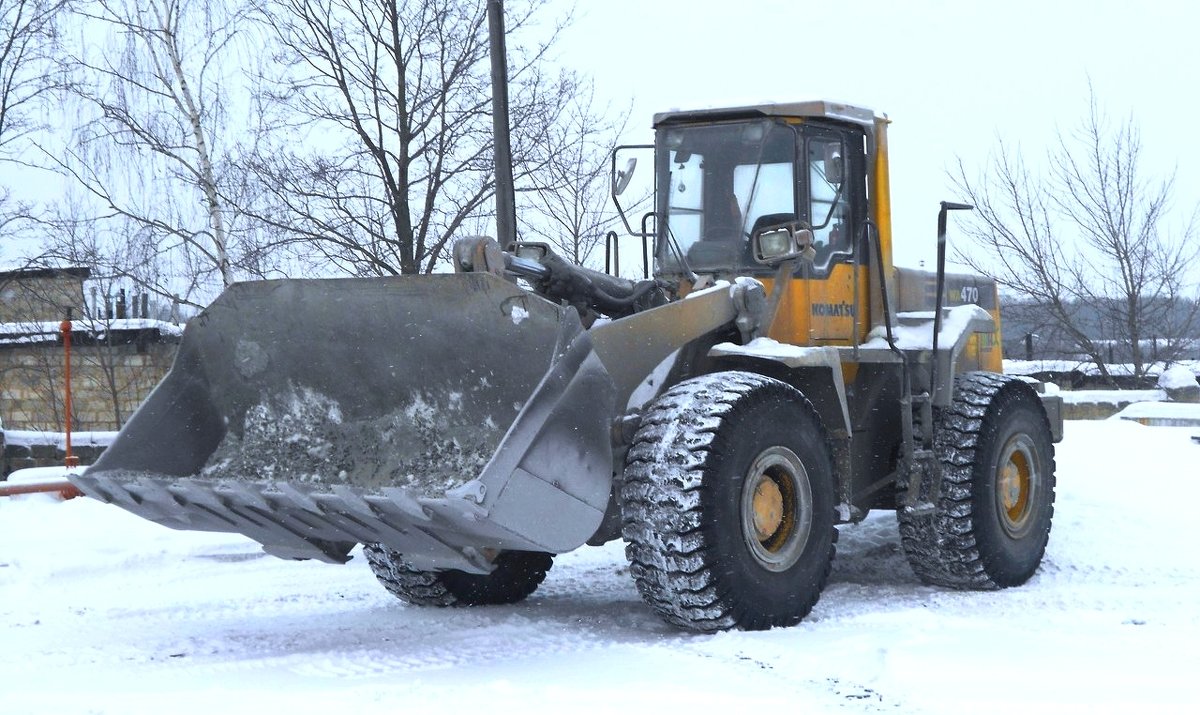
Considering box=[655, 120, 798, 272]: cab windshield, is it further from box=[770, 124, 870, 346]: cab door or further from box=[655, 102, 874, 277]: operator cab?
box=[770, 124, 870, 346]: cab door

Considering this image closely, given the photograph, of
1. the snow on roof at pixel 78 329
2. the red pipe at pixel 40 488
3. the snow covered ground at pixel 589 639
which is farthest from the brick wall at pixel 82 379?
the snow covered ground at pixel 589 639

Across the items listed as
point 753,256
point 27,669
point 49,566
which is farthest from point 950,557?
point 49,566

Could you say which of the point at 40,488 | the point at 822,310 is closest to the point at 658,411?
the point at 822,310

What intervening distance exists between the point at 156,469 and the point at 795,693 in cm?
322

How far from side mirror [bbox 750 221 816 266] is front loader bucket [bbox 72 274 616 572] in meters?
1.57

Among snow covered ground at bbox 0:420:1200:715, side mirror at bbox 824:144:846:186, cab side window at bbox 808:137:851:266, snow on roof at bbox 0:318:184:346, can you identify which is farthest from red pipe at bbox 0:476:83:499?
snow on roof at bbox 0:318:184:346

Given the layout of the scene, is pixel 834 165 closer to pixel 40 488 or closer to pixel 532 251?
pixel 532 251

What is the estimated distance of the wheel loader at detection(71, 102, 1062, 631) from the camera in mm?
5871

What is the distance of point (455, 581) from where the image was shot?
7.59 meters

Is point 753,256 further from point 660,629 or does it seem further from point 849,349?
point 660,629

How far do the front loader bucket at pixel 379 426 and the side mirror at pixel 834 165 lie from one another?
216 cm

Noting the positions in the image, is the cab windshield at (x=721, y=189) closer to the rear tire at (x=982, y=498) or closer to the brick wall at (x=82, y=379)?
the rear tire at (x=982, y=498)

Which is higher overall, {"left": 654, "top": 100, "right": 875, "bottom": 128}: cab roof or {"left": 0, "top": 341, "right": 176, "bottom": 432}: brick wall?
{"left": 654, "top": 100, "right": 875, "bottom": 128}: cab roof

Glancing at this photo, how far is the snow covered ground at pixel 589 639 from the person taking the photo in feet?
16.6
